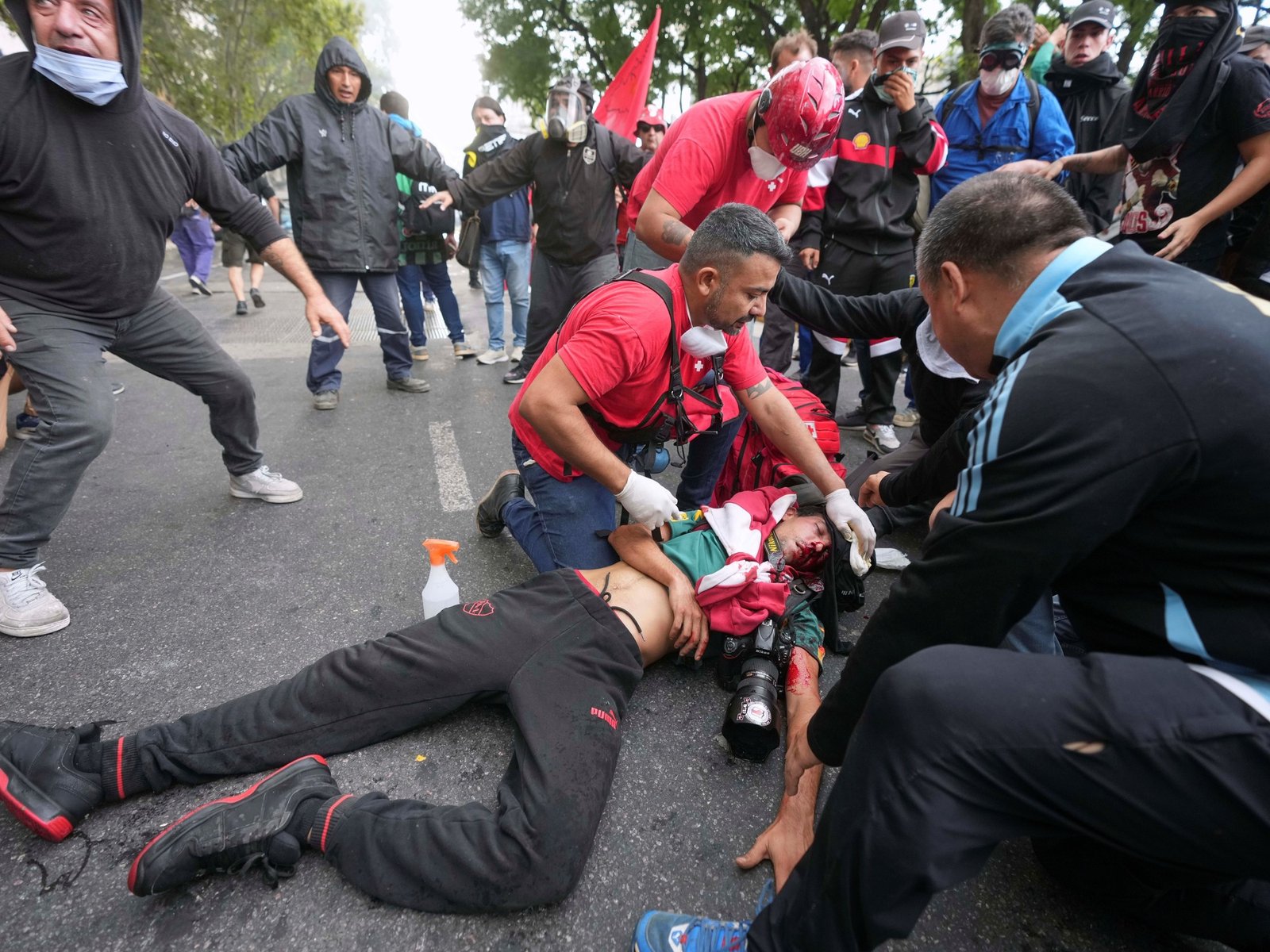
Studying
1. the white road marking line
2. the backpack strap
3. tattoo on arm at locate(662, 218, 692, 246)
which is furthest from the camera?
the backpack strap

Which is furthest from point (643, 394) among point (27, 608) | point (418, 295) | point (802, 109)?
point (418, 295)

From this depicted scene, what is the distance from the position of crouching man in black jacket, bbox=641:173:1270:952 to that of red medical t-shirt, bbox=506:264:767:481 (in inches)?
43.4

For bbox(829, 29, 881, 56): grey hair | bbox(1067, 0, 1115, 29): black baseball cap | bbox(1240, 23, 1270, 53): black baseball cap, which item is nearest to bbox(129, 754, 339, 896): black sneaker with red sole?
bbox(829, 29, 881, 56): grey hair

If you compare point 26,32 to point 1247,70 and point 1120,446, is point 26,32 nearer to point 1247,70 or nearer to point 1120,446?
point 1120,446

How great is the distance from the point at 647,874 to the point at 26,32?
3.10 metres

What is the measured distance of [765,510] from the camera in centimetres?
234

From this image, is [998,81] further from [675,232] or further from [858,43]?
[675,232]

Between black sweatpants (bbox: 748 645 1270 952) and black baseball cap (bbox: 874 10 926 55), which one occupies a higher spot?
black baseball cap (bbox: 874 10 926 55)

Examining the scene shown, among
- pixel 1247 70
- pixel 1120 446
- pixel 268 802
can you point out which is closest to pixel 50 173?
pixel 268 802

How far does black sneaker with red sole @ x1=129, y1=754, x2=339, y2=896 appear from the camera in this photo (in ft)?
4.34

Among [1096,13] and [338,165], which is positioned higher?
[1096,13]

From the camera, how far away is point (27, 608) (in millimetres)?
2113

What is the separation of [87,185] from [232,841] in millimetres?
2137

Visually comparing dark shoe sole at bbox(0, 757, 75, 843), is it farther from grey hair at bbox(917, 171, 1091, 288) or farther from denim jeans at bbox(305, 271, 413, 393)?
denim jeans at bbox(305, 271, 413, 393)
